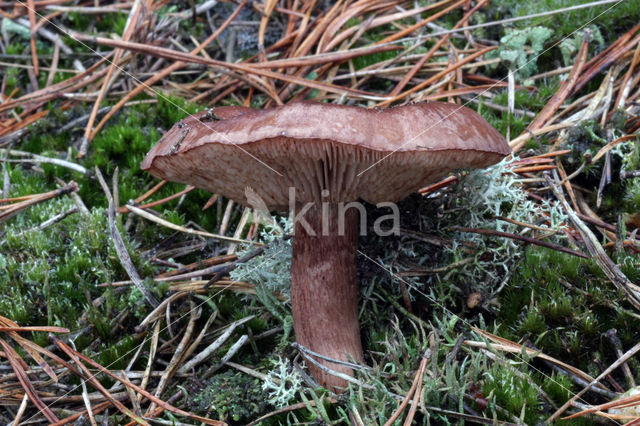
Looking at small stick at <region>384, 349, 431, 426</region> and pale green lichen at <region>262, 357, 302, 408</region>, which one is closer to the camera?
small stick at <region>384, 349, 431, 426</region>

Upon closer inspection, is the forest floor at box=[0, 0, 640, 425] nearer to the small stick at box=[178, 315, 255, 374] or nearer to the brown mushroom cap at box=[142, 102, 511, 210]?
the small stick at box=[178, 315, 255, 374]

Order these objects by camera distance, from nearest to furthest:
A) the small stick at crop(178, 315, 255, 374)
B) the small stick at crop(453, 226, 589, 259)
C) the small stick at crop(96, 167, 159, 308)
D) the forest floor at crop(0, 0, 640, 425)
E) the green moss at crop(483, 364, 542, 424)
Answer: the green moss at crop(483, 364, 542, 424)
the forest floor at crop(0, 0, 640, 425)
the small stick at crop(453, 226, 589, 259)
the small stick at crop(178, 315, 255, 374)
the small stick at crop(96, 167, 159, 308)

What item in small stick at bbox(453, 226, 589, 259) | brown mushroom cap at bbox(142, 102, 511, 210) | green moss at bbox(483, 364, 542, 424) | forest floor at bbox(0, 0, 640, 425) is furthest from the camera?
small stick at bbox(453, 226, 589, 259)

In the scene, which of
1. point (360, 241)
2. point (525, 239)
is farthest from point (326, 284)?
point (525, 239)

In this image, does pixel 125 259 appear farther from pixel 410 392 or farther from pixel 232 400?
pixel 410 392

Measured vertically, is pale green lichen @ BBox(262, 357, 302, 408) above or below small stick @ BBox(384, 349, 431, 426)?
below

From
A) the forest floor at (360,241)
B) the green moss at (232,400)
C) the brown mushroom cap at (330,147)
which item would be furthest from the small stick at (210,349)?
the brown mushroom cap at (330,147)

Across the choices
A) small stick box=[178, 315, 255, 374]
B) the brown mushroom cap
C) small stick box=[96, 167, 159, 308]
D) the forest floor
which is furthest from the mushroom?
small stick box=[96, 167, 159, 308]
